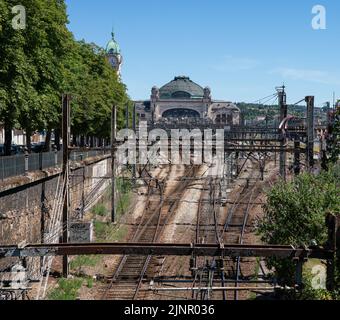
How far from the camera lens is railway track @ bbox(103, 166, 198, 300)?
15.8 meters

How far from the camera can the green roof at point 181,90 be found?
5782 inches

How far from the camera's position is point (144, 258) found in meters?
19.3

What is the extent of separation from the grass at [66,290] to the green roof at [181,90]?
5094 inches

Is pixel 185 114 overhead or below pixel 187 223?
overhead

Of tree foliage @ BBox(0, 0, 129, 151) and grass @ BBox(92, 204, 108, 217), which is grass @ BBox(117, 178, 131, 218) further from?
tree foliage @ BBox(0, 0, 129, 151)

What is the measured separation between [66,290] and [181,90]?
5356 inches

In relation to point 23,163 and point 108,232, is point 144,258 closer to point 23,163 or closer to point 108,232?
point 108,232

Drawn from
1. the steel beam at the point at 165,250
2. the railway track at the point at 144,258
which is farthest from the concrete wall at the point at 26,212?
the steel beam at the point at 165,250
